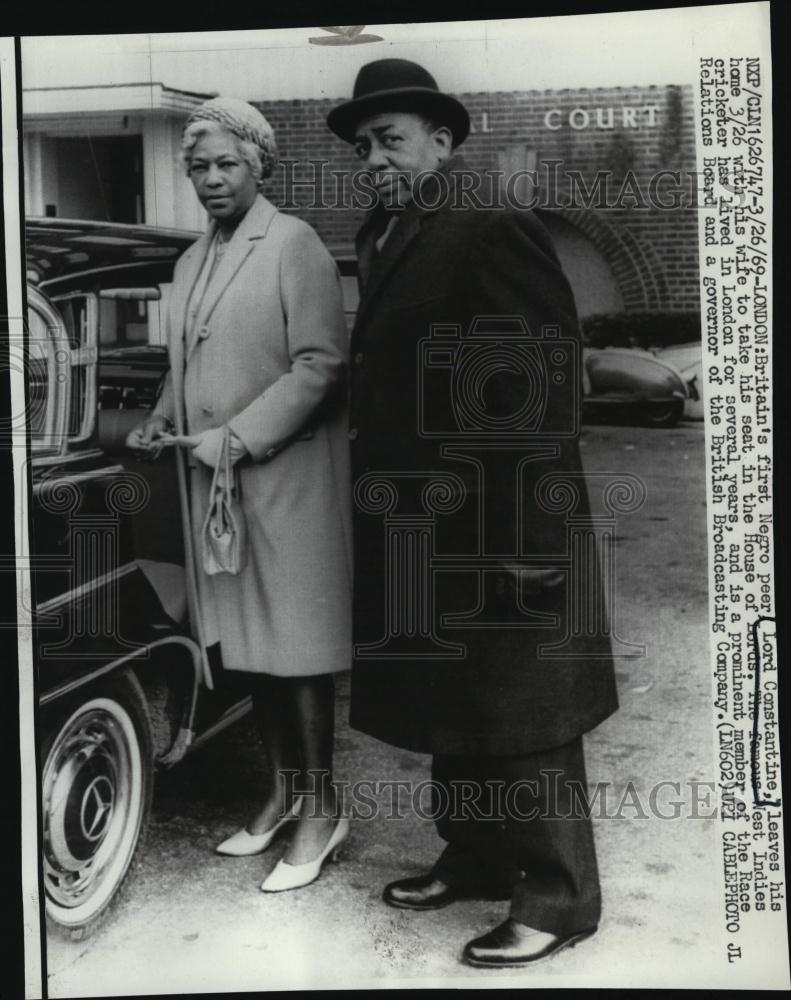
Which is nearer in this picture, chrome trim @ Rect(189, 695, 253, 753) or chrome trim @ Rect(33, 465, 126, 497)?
chrome trim @ Rect(33, 465, 126, 497)

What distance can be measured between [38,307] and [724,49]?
2.54 meters

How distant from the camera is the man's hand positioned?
4.12m

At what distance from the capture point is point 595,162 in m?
4.11

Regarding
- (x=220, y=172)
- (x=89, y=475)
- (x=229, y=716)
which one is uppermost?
(x=220, y=172)

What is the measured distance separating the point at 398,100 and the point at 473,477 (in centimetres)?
131

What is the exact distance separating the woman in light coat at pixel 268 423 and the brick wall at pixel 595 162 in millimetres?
110

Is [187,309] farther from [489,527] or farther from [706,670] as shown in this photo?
[706,670]

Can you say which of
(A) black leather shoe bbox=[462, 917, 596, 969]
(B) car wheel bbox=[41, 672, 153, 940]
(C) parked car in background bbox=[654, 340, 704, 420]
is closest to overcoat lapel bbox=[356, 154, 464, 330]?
(C) parked car in background bbox=[654, 340, 704, 420]

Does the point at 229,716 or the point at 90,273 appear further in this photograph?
the point at 229,716

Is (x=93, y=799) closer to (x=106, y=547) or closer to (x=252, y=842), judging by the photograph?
(x=252, y=842)

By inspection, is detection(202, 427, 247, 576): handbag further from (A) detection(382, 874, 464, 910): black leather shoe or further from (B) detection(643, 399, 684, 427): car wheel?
(B) detection(643, 399, 684, 427): car wheel

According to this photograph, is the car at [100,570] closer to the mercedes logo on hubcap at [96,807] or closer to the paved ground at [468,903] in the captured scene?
the mercedes logo on hubcap at [96,807]

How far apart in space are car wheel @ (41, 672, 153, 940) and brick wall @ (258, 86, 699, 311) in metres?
1.80
